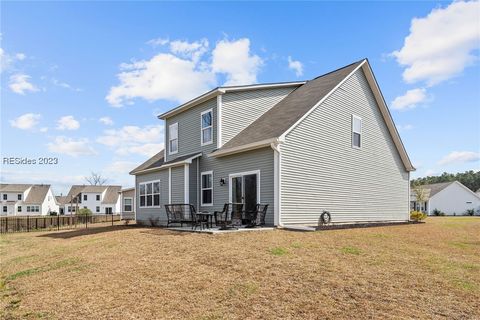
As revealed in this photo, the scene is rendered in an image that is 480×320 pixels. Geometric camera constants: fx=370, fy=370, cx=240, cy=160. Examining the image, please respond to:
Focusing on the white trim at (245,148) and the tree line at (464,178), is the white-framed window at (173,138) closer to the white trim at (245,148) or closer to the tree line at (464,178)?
the white trim at (245,148)

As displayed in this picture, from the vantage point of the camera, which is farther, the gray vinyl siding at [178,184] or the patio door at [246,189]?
the gray vinyl siding at [178,184]

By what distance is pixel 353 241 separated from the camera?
384 inches

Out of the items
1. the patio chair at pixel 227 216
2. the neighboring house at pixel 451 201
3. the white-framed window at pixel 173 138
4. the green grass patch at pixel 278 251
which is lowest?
the neighboring house at pixel 451 201

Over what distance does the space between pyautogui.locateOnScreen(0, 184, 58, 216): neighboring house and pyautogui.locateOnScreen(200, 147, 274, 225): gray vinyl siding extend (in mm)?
59381

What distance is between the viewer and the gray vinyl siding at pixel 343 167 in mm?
13492

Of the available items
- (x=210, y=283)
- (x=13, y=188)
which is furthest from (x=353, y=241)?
(x=13, y=188)

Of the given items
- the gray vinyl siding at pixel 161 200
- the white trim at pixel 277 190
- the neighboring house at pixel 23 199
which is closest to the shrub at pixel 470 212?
the gray vinyl siding at pixel 161 200

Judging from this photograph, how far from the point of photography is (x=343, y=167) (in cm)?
1575

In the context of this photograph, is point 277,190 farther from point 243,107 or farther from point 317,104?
point 243,107

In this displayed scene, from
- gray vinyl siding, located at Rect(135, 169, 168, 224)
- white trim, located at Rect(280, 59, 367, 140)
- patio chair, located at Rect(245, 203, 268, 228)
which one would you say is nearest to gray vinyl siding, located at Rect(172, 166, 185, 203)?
gray vinyl siding, located at Rect(135, 169, 168, 224)

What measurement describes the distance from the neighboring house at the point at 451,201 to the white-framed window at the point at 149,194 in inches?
1637

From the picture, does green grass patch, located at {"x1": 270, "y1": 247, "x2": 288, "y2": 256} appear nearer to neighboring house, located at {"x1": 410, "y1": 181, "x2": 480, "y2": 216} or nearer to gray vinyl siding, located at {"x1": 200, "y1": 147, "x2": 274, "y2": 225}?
gray vinyl siding, located at {"x1": 200, "y1": 147, "x2": 274, "y2": 225}

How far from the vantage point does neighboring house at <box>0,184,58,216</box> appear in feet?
206

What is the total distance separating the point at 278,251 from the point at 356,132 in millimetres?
10189
